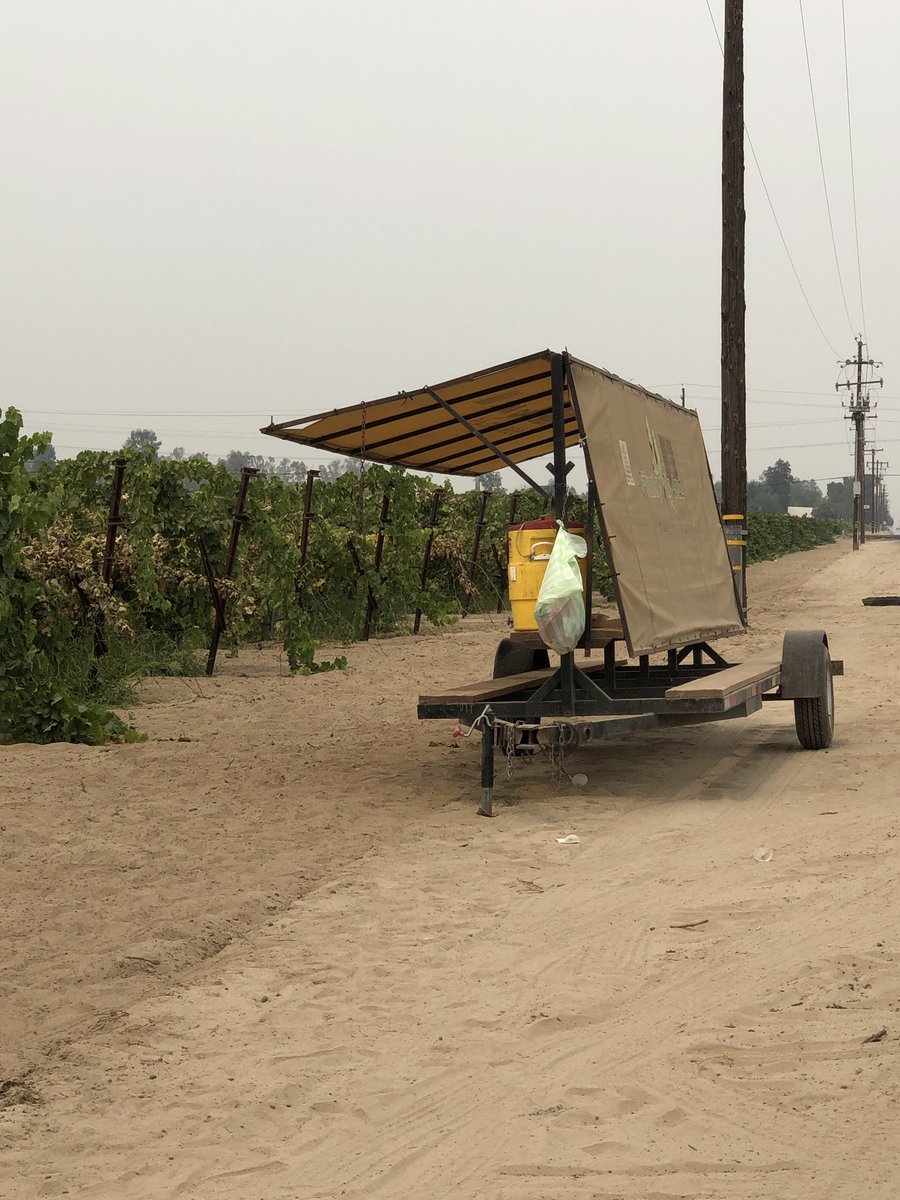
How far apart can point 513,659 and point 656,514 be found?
1.90 m

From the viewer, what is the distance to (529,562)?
8.84m

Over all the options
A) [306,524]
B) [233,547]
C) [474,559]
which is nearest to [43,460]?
[233,547]

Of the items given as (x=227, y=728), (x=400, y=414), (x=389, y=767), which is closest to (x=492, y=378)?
(x=400, y=414)

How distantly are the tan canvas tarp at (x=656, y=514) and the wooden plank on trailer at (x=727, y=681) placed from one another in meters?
0.34

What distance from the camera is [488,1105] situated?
3998 mm

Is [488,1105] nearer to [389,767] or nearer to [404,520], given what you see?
[389,767]

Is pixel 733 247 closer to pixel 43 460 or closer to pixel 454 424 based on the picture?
pixel 43 460

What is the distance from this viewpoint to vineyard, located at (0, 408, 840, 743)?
10.5 meters

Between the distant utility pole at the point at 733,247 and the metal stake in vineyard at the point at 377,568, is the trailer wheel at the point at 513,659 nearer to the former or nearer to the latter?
the metal stake in vineyard at the point at 377,568

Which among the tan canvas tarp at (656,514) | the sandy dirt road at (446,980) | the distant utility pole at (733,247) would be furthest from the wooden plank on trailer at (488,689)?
the distant utility pole at (733,247)

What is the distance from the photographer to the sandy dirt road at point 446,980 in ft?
12.1

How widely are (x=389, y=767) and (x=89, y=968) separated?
14.6ft

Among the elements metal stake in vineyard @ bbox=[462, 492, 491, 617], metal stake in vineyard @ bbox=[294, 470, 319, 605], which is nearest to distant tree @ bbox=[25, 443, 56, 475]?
metal stake in vineyard @ bbox=[294, 470, 319, 605]

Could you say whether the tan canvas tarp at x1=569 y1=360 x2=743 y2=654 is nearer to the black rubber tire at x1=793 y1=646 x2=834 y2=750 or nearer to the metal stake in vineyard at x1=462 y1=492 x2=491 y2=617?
the black rubber tire at x1=793 y1=646 x2=834 y2=750
